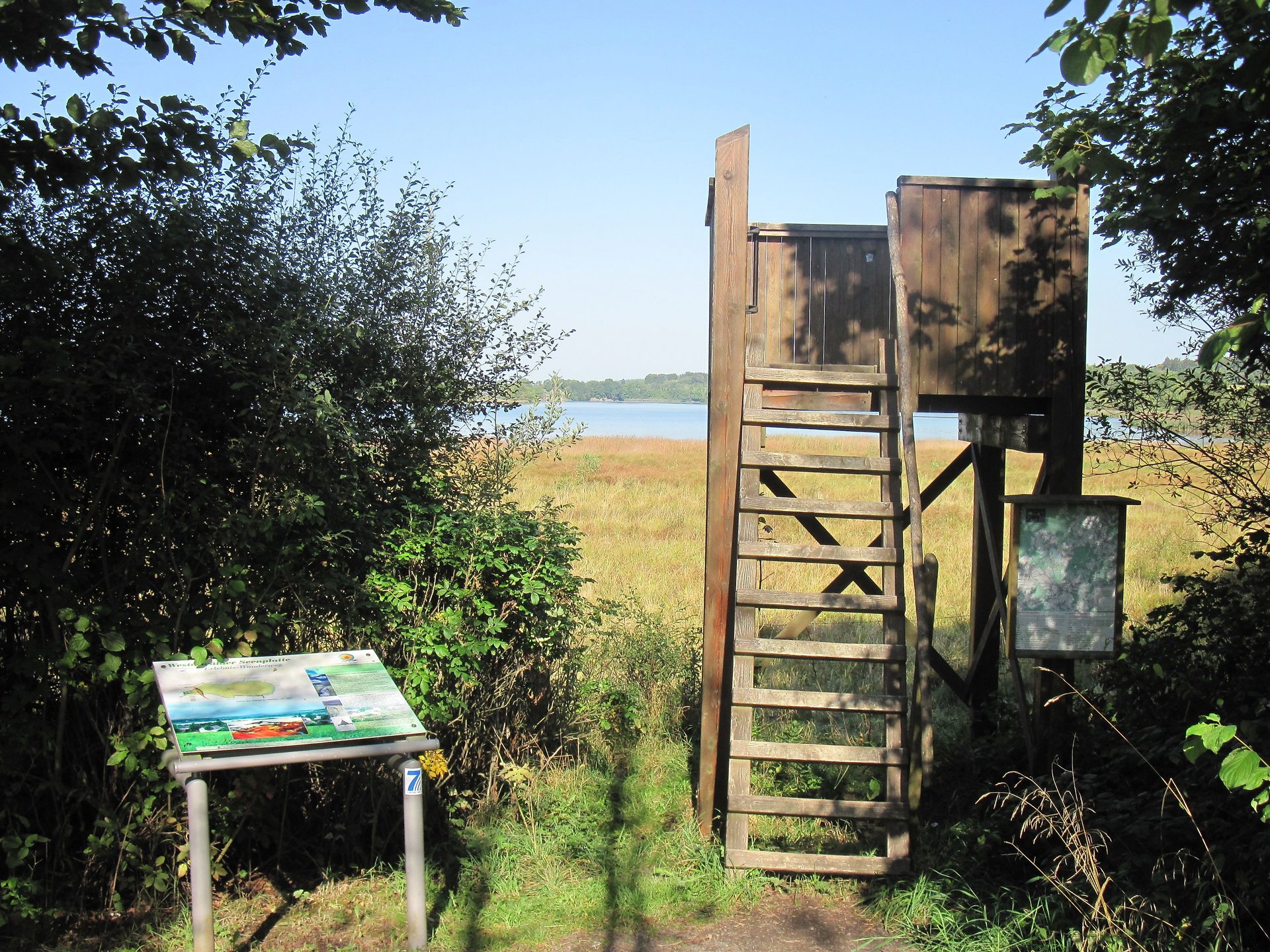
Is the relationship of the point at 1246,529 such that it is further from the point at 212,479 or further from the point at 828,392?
the point at 212,479

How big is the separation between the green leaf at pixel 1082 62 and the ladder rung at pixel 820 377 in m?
3.57

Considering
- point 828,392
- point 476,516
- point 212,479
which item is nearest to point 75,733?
point 212,479

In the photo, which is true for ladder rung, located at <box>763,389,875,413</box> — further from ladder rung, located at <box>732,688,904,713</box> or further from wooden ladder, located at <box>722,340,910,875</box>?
ladder rung, located at <box>732,688,904,713</box>

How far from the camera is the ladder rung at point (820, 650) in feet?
18.4

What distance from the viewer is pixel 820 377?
635 centimetres

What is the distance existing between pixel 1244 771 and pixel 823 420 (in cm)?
320

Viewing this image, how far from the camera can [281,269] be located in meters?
5.42

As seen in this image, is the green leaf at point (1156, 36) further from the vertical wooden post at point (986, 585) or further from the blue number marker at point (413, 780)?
the vertical wooden post at point (986, 585)

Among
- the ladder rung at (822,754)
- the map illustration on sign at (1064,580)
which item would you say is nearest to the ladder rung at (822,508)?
the map illustration on sign at (1064,580)

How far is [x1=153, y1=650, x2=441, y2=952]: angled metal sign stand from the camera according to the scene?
368 cm

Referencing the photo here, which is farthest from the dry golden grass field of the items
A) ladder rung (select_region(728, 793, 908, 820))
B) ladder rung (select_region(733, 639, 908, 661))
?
ladder rung (select_region(728, 793, 908, 820))

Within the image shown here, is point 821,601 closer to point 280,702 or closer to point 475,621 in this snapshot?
point 475,621

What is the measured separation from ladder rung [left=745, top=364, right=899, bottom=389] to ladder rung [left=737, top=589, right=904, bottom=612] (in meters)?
1.31

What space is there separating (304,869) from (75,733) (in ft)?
4.59
